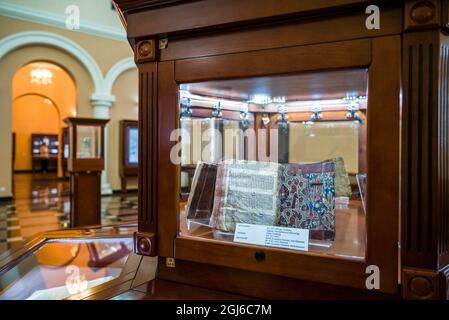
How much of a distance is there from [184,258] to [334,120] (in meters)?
0.60

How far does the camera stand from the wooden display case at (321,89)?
0.53m

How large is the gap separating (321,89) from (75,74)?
7897 millimetres

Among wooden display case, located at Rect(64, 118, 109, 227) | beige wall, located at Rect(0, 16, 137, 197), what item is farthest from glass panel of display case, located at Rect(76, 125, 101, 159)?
beige wall, located at Rect(0, 16, 137, 197)

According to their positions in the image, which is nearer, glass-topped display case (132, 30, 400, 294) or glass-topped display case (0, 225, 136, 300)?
glass-topped display case (132, 30, 400, 294)

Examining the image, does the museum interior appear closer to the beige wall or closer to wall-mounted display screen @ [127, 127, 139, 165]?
the beige wall

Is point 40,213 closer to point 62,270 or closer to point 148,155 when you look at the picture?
→ point 62,270

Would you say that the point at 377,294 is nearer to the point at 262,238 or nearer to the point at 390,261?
the point at 390,261

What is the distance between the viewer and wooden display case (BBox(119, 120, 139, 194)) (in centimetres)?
827

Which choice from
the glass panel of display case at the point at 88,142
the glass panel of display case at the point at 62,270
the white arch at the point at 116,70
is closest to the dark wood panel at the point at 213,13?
the glass panel of display case at the point at 62,270

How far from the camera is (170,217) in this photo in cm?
74

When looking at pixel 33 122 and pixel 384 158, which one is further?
pixel 33 122

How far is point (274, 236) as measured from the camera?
671 mm

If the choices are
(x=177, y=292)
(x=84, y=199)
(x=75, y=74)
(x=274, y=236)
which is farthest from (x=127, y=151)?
(x=274, y=236)

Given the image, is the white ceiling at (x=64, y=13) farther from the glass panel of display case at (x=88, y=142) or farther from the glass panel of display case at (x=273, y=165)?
→ the glass panel of display case at (x=273, y=165)
